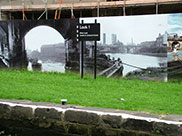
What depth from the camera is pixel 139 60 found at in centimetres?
870

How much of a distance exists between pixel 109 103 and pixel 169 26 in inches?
171

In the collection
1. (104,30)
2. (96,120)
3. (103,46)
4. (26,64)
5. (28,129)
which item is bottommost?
(28,129)

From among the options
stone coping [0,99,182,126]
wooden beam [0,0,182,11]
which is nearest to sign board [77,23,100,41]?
stone coping [0,99,182,126]

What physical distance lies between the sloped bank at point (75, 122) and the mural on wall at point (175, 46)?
4.24 m

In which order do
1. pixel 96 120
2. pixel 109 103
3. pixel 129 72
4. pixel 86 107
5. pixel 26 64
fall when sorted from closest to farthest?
pixel 96 120, pixel 86 107, pixel 109 103, pixel 129 72, pixel 26 64

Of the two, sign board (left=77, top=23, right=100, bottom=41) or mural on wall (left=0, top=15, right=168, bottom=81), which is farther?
mural on wall (left=0, top=15, right=168, bottom=81)

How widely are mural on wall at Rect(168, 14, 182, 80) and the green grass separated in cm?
41

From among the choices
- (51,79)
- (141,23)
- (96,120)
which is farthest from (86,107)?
(141,23)

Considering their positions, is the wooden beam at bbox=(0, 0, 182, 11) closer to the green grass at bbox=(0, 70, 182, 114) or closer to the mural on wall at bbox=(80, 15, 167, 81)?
the mural on wall at bbox=(80, 15, 167, 81)

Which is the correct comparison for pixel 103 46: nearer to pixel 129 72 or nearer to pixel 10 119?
pixel 129 72

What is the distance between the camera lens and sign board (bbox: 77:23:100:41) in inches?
307

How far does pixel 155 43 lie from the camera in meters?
8.47

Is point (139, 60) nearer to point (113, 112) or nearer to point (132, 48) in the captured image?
point (132, 48)

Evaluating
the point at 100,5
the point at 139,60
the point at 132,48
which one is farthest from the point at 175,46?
the point at 100,5
